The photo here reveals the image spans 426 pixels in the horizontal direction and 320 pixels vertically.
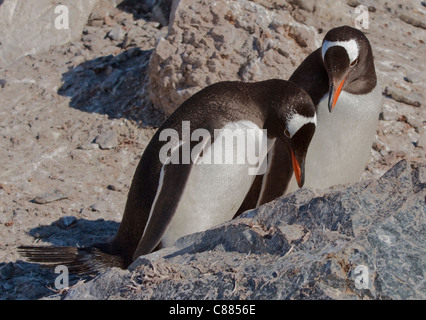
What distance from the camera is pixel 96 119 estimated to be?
523 centimetres

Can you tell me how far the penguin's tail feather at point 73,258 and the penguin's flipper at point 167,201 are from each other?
27cm

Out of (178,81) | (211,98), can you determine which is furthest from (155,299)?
(178,81)

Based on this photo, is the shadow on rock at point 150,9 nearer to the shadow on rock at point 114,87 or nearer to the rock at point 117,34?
the rock at point 117,34

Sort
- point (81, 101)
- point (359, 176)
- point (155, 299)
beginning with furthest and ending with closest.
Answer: point (81, 101)
point (359, 176)
point (155, 299)

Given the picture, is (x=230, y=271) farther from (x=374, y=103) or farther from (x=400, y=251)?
(x=374, y=103)

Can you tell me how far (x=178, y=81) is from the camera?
16.5ft

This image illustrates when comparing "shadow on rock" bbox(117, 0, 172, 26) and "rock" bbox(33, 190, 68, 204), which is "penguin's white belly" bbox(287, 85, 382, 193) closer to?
"rock" bbox(33, 190, 68, 204)

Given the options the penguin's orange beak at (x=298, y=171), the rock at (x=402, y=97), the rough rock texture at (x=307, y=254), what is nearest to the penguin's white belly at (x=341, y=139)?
the penguin's orange beak at (x=298, y=171)

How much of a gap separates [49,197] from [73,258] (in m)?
0.91

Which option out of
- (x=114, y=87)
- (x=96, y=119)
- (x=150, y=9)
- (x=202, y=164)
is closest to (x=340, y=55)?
(x=202, y=164)

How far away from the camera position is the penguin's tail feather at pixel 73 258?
3.54 meters

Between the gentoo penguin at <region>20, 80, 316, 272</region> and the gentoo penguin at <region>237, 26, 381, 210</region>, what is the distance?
0.41 metres

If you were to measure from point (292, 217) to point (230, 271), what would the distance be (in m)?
0.39

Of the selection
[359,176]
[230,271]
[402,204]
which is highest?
[402,204]
